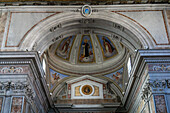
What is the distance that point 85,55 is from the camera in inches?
763

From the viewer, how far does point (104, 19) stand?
12617 mm

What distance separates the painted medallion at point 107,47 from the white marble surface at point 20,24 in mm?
6780

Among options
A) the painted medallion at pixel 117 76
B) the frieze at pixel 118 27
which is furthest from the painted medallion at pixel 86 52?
the frieze at pixel 118 27

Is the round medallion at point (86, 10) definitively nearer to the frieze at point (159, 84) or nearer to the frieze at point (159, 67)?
the frieze at point (159, 67)

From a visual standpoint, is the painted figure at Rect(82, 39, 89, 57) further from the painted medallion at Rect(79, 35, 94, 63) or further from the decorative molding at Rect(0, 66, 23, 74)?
the decorative molding at Rect(0, 66, 23, 74)

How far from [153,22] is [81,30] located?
3.67 metres

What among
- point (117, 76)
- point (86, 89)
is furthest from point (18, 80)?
point (117, 76)

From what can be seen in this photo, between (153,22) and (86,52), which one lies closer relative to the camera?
(153,22)

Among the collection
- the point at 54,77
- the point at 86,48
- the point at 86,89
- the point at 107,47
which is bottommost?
the point at 86,89

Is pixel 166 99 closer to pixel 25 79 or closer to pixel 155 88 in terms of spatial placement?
pixel 155 88

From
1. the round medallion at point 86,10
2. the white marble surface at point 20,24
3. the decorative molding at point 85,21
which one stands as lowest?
the white marble surface at point 20,24

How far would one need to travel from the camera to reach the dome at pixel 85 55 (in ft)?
61.0

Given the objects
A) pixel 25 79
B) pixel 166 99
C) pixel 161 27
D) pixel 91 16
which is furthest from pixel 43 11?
pixel 166 99

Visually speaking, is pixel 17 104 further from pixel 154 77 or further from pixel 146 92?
pixel 154 77
